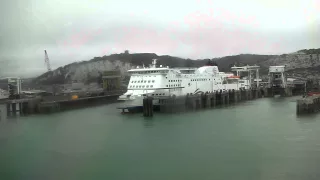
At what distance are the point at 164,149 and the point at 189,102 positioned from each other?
30.5 ft

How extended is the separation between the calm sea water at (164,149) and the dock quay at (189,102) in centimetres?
155

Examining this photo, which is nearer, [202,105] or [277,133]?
[277,133]

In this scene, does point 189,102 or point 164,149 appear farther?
point 189,102

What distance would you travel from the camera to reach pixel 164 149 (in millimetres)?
9039

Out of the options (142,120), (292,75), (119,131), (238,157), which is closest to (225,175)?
(238,157)

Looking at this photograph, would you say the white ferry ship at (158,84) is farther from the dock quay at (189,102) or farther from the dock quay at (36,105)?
the dock quay at (36,105)

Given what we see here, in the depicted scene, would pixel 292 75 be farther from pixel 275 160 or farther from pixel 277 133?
pixel 275 160

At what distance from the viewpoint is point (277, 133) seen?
426 inches

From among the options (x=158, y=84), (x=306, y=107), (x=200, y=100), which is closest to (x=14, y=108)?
(x=158, y=84)

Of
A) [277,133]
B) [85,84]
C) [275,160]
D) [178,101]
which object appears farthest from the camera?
[85,84]

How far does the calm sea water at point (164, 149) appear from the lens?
7.07 metres

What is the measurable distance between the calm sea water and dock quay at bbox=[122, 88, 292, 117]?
155cm

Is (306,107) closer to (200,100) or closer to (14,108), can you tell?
(200,100)

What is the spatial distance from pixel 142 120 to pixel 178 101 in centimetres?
360
